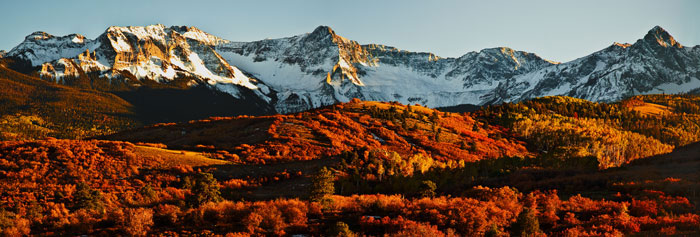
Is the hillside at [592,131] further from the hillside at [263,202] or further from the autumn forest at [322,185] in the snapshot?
the hillside at [263,202]

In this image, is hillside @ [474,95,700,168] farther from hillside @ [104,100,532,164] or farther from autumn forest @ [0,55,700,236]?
hillside @ [104,100,532,164]

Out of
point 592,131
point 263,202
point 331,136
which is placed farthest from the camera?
point 592,131

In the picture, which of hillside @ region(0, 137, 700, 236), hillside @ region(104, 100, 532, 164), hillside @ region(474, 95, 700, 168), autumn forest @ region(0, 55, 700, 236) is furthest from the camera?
hillside @ region(474, 95, 700, 168)

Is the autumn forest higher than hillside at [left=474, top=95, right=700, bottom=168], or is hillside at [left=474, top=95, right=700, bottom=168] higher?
hillside at [left=474, top=95, right=700, bottom=168]

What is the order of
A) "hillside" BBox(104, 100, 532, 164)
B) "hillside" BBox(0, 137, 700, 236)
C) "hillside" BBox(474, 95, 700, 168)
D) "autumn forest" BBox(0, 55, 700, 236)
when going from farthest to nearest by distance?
"hillside" BBox(474, 95, 700, 168) → "hillside" BBox(104, 100, 532, 164) → "autumn forest" BBox(0, 55, 700, 236) → "hillside" BBox(0, 137, 700, 236)

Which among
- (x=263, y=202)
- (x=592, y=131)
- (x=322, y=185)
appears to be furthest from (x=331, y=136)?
(x=592, y=131)

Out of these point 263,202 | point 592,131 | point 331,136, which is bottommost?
point 263,202

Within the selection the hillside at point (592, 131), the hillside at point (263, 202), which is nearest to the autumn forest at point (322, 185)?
the hillside at point (263, 202)

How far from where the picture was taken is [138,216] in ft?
60.1

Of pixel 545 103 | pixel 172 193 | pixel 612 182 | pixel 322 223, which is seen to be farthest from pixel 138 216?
pixel 545 103

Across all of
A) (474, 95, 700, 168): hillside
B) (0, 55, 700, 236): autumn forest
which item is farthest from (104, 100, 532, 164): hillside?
(474, 95, 700, 168): hillside

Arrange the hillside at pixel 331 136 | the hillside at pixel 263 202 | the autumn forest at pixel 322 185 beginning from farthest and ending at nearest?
1. the hillside at pixel 331 136
2. the autumn forest at pixel 322 185
3. the hillside at pixel 263 202

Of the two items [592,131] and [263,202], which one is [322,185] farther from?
[592,131]

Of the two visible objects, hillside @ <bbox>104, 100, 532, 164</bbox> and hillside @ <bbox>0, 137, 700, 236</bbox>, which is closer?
hillside @ <bbox>0, 137, 700, 236</bbox>
